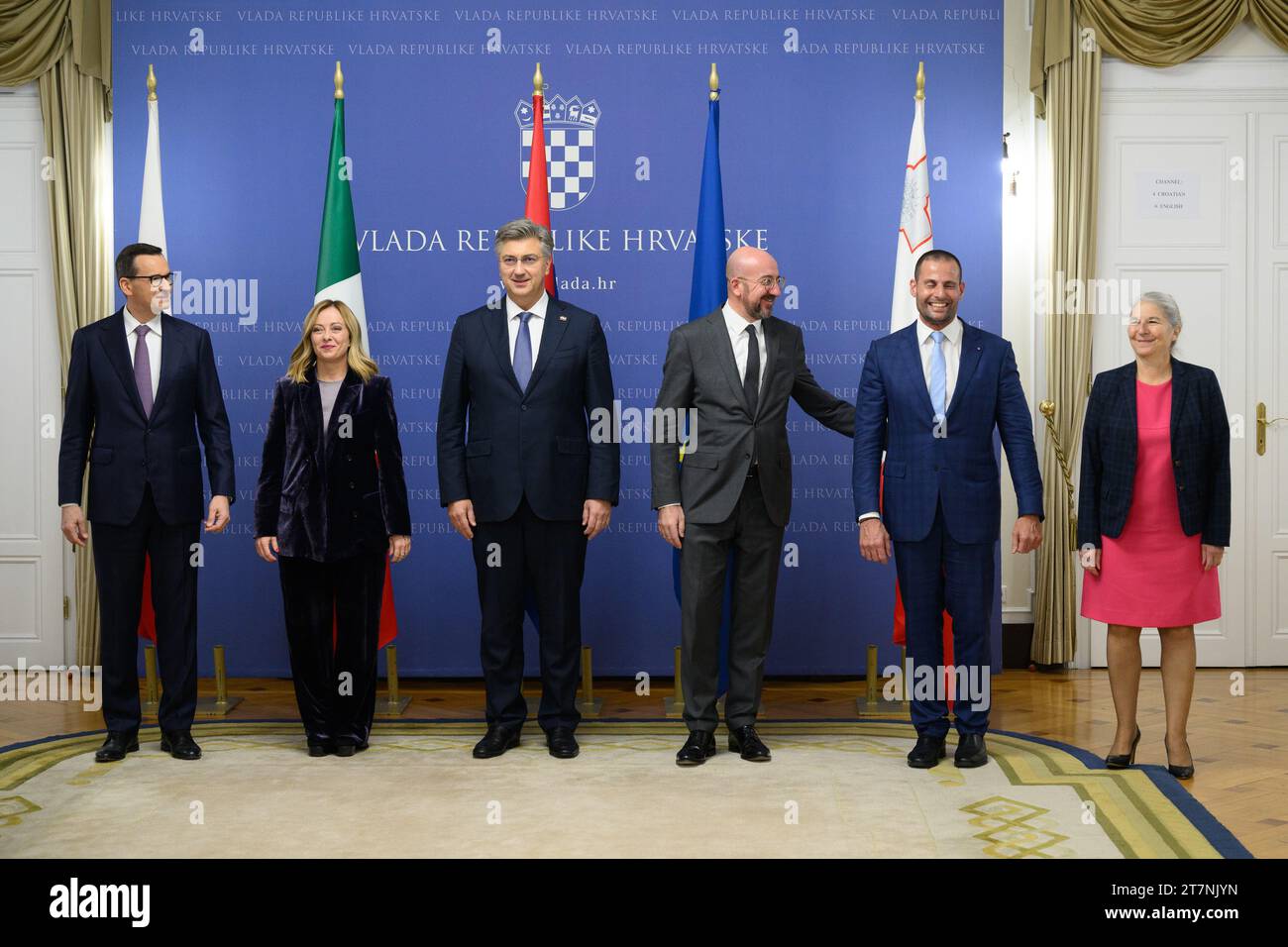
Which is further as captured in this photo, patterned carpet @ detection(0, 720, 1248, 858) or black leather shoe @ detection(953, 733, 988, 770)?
black leather shoe @ detection(953, 733, 988, 770)

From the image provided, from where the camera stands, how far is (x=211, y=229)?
18.6ft

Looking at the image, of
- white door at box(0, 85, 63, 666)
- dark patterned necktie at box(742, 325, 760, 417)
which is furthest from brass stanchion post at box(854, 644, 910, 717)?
white door at box(0, 85, 63, 666)

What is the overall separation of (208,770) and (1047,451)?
393 centimetres

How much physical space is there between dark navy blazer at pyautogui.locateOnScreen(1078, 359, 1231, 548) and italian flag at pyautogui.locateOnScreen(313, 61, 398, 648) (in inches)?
109

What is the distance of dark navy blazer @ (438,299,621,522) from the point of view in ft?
13.8

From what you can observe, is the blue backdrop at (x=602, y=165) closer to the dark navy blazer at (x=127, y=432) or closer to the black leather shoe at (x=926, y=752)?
the dark navy blazer at (x=127, y=432)

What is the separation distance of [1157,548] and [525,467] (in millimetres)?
2018

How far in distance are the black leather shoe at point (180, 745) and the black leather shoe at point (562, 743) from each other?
118 cm

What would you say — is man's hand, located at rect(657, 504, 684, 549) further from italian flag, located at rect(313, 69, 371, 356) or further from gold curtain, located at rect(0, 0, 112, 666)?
gold curtain, located at rect(0, 0, 112, 666)

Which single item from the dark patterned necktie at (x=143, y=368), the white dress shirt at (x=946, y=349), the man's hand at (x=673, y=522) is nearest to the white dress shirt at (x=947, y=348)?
the white dress shirt at (x=946, y=349)

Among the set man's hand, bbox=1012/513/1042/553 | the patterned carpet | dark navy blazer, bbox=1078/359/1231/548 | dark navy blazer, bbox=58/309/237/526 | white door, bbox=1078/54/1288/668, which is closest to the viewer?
the patterned carpet

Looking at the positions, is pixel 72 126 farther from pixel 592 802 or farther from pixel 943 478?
pixel 943 478

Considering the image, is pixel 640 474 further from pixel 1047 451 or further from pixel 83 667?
pixel 83 667
